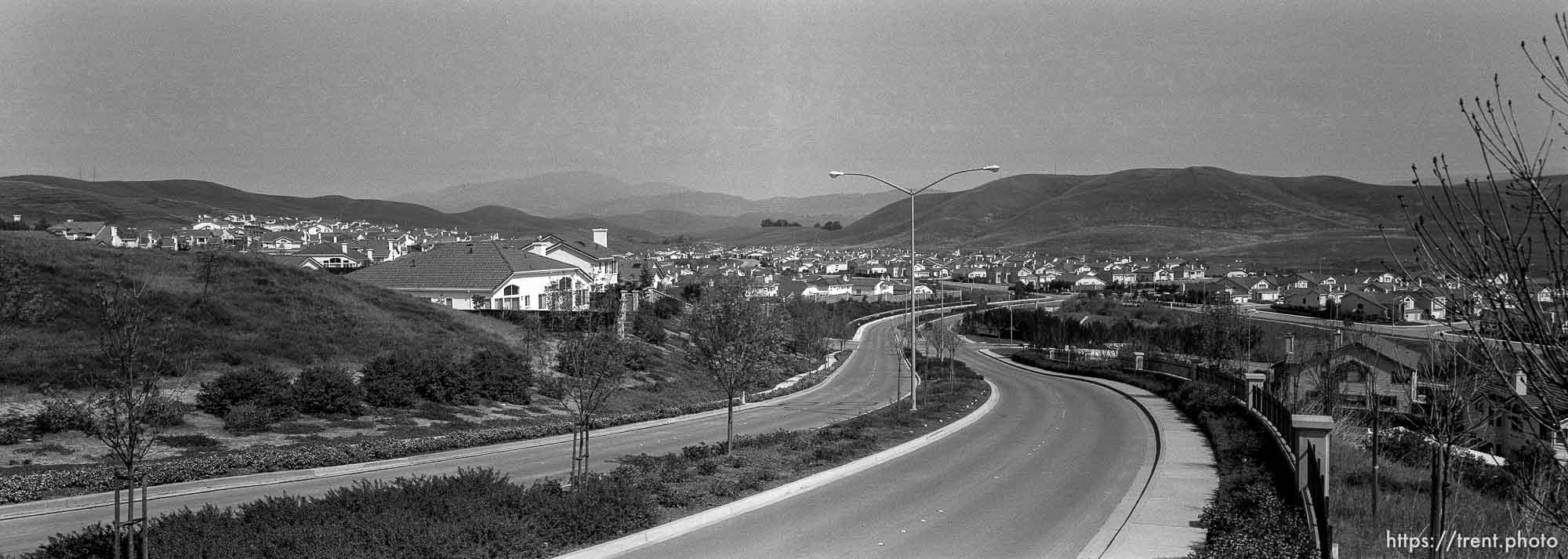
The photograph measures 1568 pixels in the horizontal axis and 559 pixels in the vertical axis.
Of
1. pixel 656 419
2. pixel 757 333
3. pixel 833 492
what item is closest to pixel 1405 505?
pixel 833 492

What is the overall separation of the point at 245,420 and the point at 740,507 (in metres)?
14.8

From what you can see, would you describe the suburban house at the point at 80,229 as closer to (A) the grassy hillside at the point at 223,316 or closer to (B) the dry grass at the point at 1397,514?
(A) the grassy hillside at the point at 223,316

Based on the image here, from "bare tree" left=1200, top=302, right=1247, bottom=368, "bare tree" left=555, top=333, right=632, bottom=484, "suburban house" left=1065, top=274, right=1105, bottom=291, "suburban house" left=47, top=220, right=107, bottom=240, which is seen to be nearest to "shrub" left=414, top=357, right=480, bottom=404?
"bare tree" left=555, top=333, right=632, bottom=484

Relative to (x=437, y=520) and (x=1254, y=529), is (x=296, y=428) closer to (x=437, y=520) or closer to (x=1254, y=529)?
Result: (x=437, y=520)

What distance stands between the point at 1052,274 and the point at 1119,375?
12716 centimetres

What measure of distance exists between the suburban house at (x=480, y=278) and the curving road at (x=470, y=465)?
23.2 meters

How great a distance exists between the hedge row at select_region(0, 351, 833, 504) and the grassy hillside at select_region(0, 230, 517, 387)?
5.74m

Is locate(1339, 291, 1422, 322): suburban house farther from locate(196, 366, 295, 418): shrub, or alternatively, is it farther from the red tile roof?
locate(196, 366, 295, 418): shrub

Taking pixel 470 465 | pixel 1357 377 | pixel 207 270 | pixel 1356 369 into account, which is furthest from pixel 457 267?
pixel 1356 369

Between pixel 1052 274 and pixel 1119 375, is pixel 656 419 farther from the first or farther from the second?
pixel 1052 274

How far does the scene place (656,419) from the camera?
2792 centimetres

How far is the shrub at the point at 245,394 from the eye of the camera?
22.9m

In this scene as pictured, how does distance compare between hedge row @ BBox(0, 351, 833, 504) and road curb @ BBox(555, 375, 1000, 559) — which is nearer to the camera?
road curb @ BBox(555, 375, 1000, 559)

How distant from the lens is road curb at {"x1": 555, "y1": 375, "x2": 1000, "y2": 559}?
11375mm
